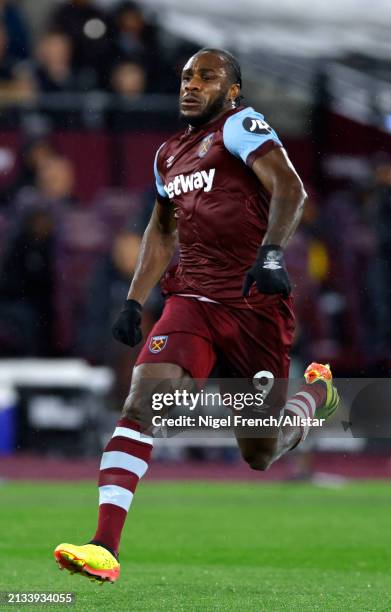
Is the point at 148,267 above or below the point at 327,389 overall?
above

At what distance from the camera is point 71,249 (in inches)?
584

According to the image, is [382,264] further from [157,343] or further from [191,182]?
[157,343]

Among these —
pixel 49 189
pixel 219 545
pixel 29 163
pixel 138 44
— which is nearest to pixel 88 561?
pixel 219 545

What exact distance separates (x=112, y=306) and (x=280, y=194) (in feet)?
27.0

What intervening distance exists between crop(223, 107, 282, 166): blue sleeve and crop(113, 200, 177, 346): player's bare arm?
713 mm

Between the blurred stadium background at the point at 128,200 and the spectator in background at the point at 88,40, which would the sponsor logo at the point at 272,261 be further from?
the spectator in background at the point at 88,40

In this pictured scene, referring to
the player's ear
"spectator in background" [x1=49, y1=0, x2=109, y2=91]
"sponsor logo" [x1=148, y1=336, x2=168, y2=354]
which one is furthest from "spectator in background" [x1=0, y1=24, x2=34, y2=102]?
"sponsor logo" [x1=148, y1=336, x2=168, y2=354]

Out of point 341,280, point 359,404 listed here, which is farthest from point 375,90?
point 359,404

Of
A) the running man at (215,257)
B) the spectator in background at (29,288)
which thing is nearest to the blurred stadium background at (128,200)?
the spectator in background at (29,288)

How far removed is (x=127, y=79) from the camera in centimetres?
1570

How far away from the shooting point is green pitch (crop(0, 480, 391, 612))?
6.45 m

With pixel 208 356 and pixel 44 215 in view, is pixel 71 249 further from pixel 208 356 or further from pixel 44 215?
pixel 208 356

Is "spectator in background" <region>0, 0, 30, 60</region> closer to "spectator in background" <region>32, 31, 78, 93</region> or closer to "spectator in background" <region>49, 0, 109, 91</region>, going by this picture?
"spectator in background" <region>32, 31, 78, 93</region>

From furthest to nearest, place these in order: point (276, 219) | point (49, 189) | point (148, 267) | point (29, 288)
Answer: point (49, 189) → point (29, 288) → point (148, 267) → point (276, 219)
